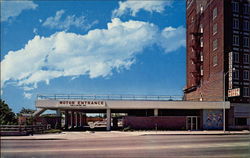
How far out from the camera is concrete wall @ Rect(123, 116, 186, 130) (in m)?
40.2

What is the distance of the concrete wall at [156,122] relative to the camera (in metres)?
40.2

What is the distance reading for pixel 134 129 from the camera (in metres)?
39.5

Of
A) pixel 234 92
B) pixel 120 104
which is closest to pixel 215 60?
pixel 234 92

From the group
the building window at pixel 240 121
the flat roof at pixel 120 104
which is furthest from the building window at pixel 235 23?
the building window at pixel 240 121

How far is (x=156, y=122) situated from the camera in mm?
40500

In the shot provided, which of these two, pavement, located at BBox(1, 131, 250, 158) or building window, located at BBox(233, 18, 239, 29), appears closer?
pavement, located at BBox(1, 131, 250, 158)

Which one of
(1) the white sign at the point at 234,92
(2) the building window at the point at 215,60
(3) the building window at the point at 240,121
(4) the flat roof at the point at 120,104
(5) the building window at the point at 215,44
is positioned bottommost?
(3) the building window at the point at 240,121

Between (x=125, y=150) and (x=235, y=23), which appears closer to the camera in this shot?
(x=125, y=150)

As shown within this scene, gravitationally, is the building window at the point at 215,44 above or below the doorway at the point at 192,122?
A: above

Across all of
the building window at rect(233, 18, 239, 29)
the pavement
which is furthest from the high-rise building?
the pavement

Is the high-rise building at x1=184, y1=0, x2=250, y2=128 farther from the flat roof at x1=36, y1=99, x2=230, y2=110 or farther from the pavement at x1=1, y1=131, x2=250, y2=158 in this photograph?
the pavement at x1=1, y1=131, x2=250, y2=158

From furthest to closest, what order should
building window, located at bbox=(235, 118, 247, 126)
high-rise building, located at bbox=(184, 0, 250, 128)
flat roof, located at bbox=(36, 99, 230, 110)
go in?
building window, located at bbox=(235, 118, 247, 126) < high-rise building, located at bbox=(184, 0, 250, 128) < flat roof, located at bbox=(36, 99, 230, 110)

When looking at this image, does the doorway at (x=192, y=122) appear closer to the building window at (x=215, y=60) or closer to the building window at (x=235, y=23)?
the building window at (x=215, y=60)

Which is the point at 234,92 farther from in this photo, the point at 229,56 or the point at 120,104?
the point at 120,104
